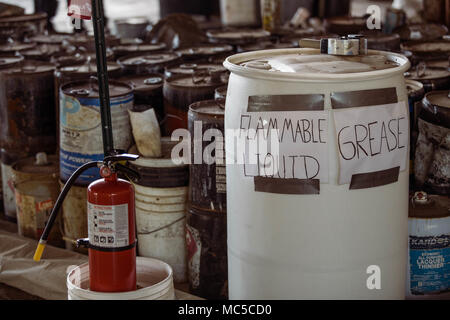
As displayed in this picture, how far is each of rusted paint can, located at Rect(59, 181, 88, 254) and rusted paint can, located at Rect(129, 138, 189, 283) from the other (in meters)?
0.36

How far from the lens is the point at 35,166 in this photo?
12.1 feet

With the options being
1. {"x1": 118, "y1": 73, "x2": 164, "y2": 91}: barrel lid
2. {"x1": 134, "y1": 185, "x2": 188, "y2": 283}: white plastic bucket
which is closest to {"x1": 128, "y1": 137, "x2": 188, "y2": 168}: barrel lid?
{"x1": 134, "y1": 185, "x2": 188, "y2": 283}: white plastic bucket

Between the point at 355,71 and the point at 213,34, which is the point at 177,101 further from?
the point at 213,34

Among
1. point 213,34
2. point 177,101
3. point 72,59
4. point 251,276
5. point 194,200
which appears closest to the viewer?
point 251,276

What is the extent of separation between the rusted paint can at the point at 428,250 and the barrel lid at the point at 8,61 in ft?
7.87

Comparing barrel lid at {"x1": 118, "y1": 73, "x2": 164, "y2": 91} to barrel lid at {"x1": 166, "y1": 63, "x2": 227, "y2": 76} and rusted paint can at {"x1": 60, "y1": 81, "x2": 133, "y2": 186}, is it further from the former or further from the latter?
rusted paint can at {"x1": 60, "y1": 81, "x2": 133, "y2": 186}

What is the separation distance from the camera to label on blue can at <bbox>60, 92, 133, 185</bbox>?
319 cm

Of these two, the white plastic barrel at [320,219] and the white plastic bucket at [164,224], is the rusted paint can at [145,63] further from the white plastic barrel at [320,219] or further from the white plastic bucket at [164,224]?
the white plastic barrel at [320,219]

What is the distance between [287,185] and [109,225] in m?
0.69

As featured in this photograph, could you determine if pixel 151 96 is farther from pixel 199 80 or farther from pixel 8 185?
pixel 8 185

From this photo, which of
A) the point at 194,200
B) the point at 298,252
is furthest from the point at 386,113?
the point at 194,200

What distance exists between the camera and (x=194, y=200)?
294 cm

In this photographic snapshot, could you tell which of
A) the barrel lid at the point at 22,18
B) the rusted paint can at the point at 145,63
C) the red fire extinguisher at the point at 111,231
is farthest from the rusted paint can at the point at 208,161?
the barrel lid at the point at 22,18

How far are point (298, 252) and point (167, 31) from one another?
353 centimetres
